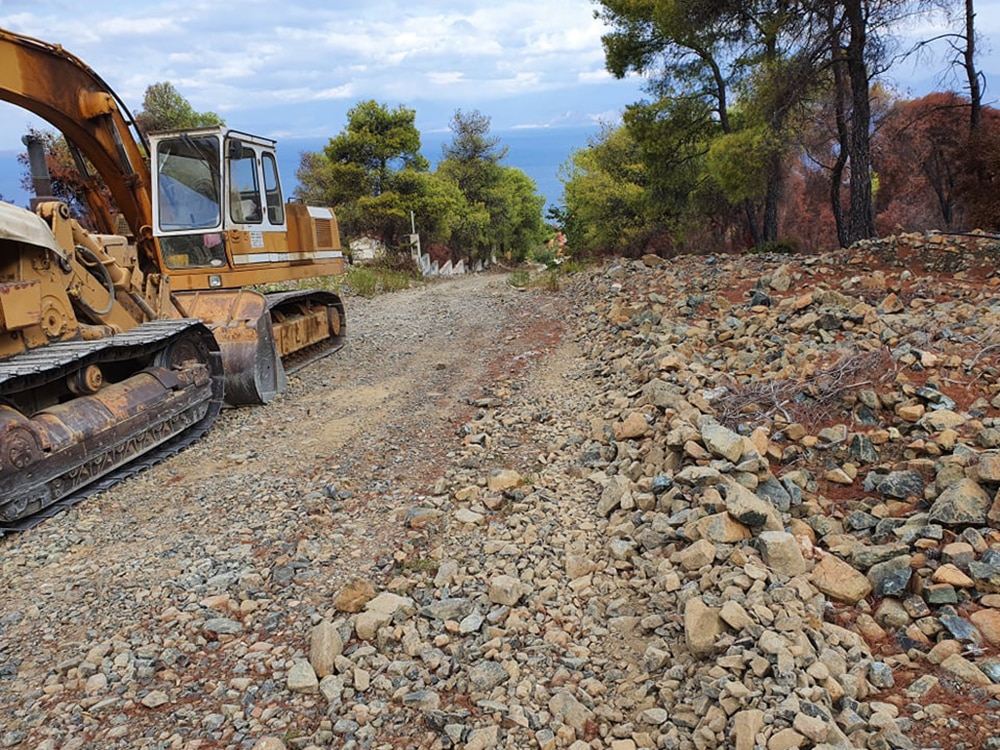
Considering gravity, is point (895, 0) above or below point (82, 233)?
above

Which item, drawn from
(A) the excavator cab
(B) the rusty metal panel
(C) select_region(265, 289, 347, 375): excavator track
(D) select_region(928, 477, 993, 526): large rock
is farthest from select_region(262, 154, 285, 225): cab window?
(D) select_region(928, 477, 993, 526): large rock

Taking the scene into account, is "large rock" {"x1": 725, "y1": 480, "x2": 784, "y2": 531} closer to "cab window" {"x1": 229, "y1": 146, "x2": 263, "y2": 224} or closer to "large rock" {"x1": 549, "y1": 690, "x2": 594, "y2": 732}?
"large rock" {"x1": 549, "y1": 690, "x2": 594, "y2": 732}

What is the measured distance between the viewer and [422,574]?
3.82 meters

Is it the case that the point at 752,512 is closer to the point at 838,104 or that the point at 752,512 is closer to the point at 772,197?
the point at 838,104

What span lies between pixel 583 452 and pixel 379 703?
283cm

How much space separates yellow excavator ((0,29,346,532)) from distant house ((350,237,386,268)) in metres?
16.9

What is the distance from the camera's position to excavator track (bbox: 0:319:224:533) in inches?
189

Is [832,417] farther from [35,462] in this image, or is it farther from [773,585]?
[35,462]

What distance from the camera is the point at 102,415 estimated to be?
18.1 ft

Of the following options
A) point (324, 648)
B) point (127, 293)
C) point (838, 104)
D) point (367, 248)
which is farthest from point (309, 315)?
point (367, 248)

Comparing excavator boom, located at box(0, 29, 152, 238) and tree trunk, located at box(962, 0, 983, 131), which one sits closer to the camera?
excavator boom, located at box(0, 29, 152, 238)

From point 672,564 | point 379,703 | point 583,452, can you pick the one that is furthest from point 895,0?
point 379,703

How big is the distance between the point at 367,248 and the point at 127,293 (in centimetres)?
2127

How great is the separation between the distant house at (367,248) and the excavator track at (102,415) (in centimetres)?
1983
